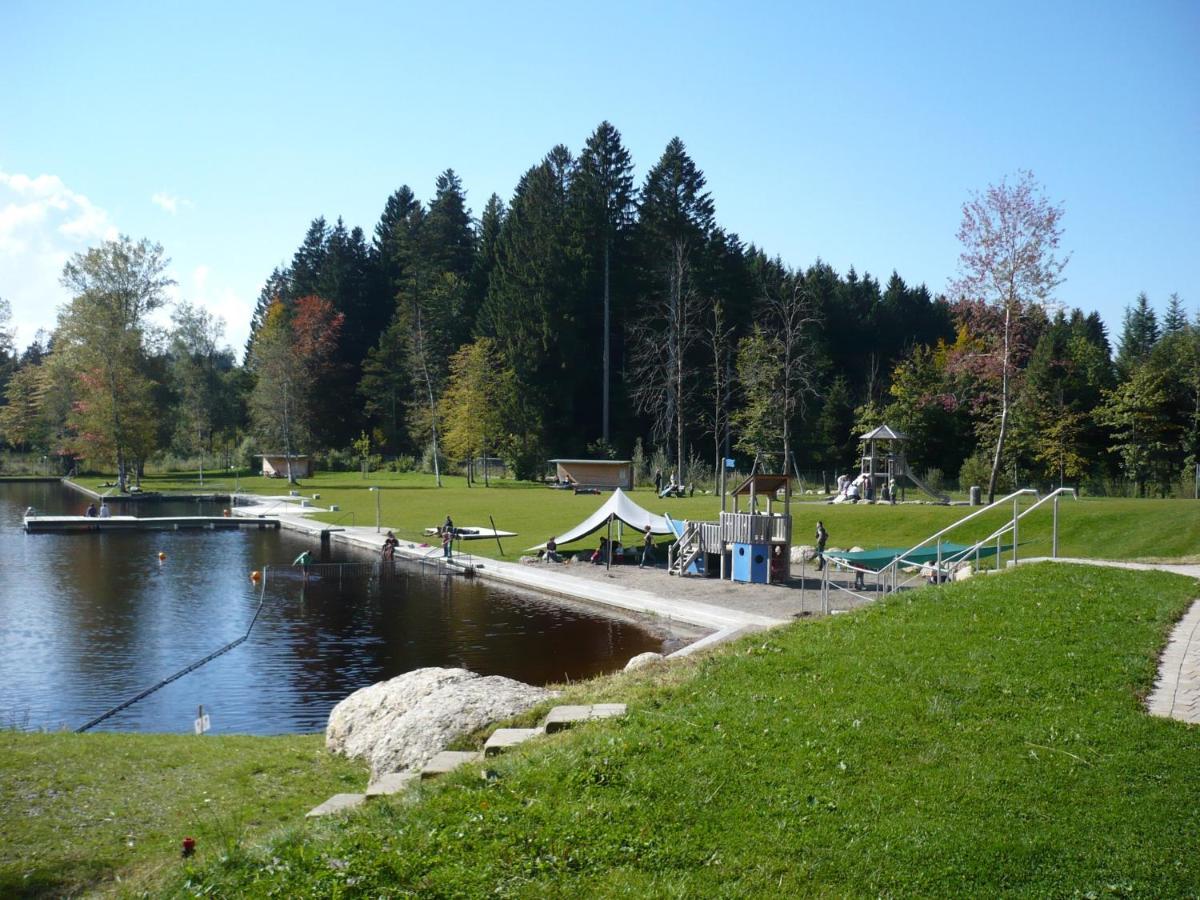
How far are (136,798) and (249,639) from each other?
13295 millimetres

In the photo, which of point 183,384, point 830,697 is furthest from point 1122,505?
point 183,384

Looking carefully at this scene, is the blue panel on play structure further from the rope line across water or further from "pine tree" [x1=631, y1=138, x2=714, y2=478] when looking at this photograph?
"pine tree" [x1=631, y1=138, x2=714, y2=478]

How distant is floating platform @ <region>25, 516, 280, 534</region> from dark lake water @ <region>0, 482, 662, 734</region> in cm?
1001

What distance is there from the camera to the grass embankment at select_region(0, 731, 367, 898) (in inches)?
312

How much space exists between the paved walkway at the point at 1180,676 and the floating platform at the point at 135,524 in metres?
44.1

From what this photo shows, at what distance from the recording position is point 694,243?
68.8 m

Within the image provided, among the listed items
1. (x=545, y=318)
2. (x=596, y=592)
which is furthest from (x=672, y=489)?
(x=596, y=592)

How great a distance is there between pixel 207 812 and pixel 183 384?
88.3m

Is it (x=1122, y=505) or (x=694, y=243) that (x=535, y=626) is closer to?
(x=1122, y=505)

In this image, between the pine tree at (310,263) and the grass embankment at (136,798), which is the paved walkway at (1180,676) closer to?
the grass embankment at (136,798)

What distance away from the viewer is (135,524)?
48188 mm

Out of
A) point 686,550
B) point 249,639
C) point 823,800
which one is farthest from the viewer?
point 686,550

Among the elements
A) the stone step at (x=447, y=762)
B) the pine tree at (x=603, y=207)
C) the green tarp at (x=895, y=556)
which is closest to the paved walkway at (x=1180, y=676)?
the stone step at (x=447, y=762)

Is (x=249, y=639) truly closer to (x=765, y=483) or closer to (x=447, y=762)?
(x=765, y=483)
